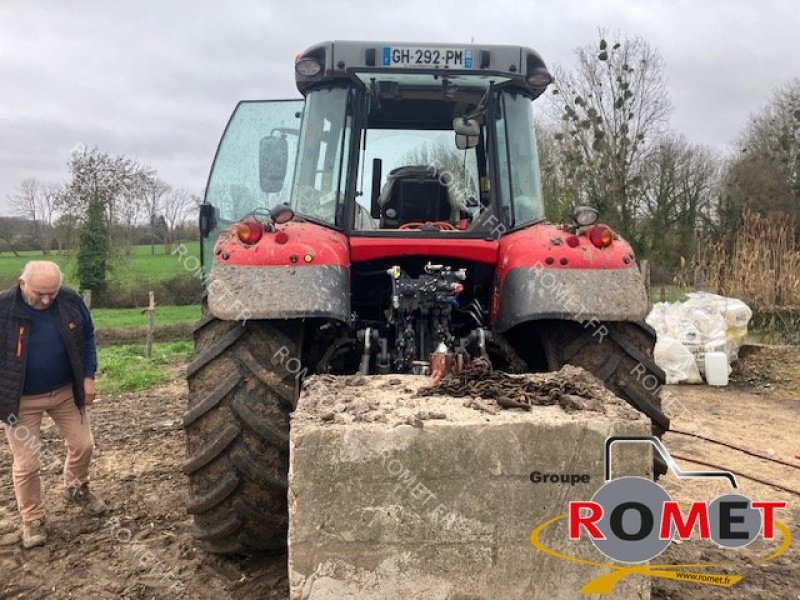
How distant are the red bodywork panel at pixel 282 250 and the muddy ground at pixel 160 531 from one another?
1410 millimetres

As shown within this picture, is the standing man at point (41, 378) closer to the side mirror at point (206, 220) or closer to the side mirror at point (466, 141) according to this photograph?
the side mirror at point (206, 220)

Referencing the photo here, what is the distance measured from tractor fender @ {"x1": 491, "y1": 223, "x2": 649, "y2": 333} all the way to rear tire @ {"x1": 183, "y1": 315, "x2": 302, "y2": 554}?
1.04 m

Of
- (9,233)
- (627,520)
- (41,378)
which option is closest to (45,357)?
(41,378)

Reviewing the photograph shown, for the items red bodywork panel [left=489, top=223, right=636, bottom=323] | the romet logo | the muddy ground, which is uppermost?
red bodywork panel [left=489, top=223, right=636, bottom=323]

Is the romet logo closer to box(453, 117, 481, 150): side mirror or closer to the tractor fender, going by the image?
the tractor fender

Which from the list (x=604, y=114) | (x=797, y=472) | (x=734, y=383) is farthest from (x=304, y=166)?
(x=604, y=114)

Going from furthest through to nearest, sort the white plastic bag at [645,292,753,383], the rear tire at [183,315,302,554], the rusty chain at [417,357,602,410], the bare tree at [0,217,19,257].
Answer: the bare tree at [0,217,19,257] → the white plastic bag at [645,292,753,383] → the rear tire at [183,315,302,554] → the rusty chain at [417,357,602,410]

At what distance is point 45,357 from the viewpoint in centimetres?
407

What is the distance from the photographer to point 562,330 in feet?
10.5

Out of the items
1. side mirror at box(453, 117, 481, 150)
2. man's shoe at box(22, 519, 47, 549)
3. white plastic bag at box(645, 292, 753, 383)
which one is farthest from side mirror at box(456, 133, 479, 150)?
white plastic bag at box(645, 292, 753, 383)

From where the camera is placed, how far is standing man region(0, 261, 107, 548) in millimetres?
3926

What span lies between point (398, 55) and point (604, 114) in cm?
2293

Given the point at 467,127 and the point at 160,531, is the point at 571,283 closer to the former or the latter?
the point at 467,127

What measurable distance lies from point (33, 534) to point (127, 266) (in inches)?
837
